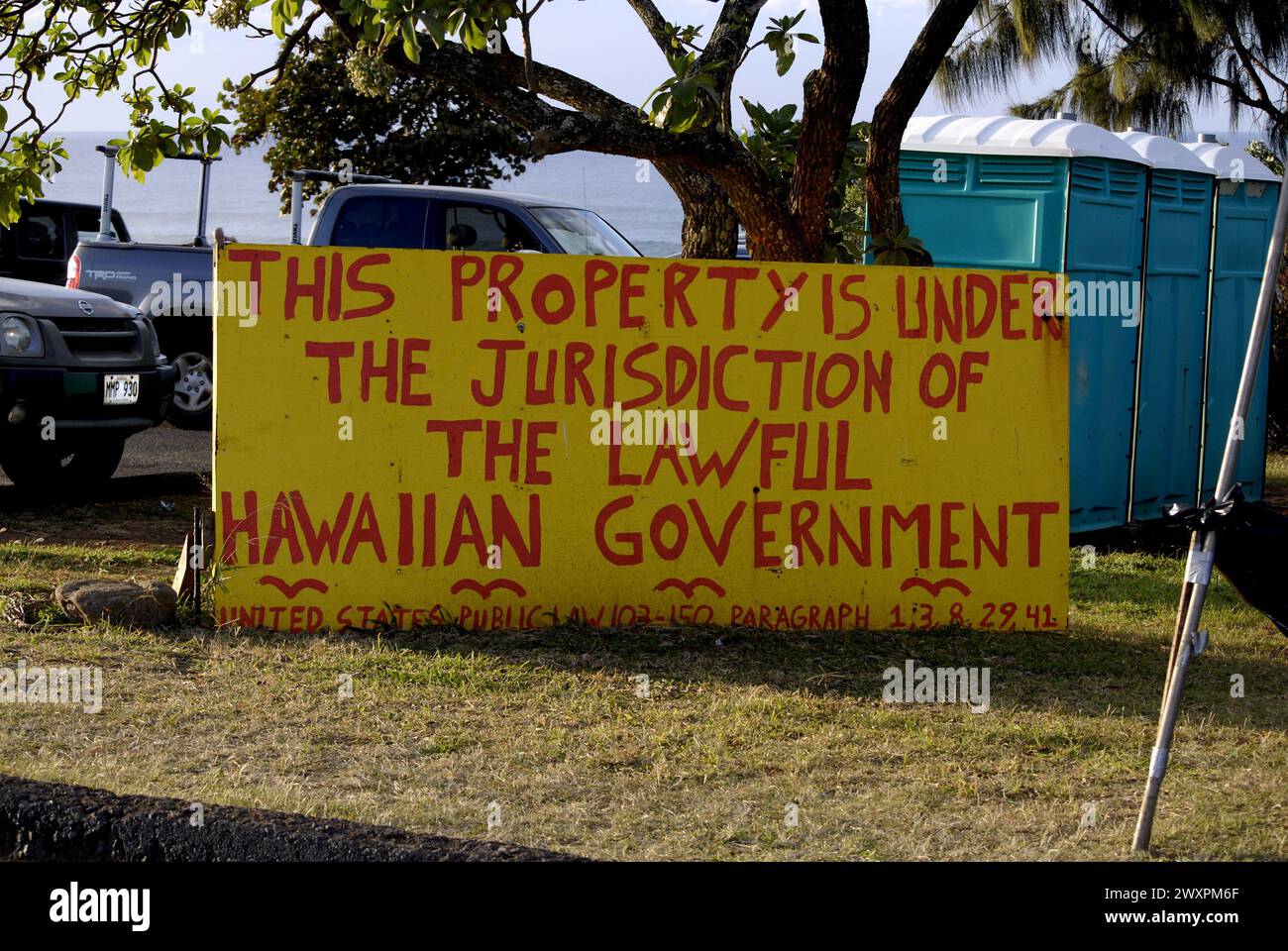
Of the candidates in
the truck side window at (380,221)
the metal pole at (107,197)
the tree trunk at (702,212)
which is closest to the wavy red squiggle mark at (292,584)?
the tree trunk at (702,212)

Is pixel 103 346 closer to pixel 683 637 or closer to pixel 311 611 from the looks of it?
pixel 311 611

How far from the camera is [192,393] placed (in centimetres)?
1427

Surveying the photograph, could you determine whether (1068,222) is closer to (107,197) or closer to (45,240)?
(107,197)

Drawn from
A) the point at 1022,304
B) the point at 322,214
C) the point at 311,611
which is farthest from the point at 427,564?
the point at 322,214

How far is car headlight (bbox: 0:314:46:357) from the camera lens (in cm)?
959

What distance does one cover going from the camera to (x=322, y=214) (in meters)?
12.0

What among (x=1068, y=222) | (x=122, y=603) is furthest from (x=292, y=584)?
(x=1068, y=222)

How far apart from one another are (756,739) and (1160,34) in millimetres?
13340

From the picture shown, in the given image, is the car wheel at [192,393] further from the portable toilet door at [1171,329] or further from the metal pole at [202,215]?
the portable toilet door at [1171,329]

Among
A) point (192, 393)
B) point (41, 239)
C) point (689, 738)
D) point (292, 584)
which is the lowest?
point (689, 738)

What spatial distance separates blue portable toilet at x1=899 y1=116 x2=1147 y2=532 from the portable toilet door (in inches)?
9.0

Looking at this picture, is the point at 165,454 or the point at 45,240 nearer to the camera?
the point at 165,454

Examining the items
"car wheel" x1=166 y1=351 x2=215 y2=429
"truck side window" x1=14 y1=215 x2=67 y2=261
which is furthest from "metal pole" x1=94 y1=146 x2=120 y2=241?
"car wheel" x1=166 y1=351 x2=215 y2=429

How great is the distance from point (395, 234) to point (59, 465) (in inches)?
119
